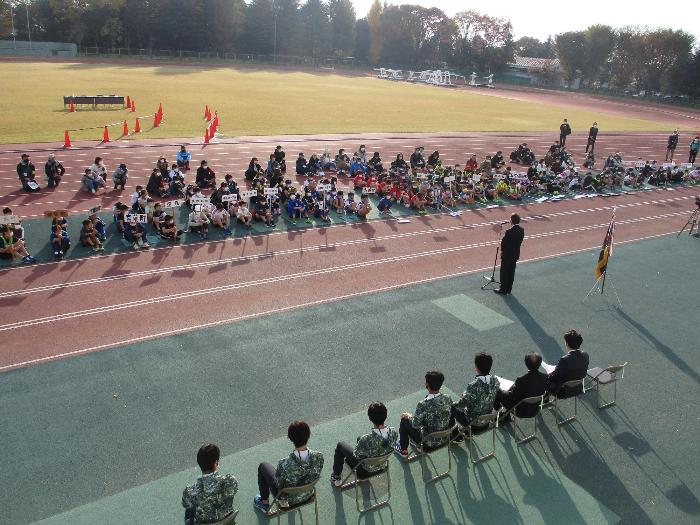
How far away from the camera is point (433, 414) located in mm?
7078

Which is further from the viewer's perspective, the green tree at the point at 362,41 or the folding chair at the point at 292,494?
the green tree at the point at 362,41

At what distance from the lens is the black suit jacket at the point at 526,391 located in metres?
7.87

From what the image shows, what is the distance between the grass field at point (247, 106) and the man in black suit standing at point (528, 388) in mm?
30443

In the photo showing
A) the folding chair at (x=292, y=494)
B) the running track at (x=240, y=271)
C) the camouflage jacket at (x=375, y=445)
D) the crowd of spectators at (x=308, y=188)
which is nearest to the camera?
the folding chair at (x=292, y=494)

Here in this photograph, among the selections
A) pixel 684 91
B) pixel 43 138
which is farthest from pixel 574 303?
pixel 684 91

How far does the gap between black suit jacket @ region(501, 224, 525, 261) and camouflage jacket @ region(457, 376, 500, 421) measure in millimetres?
7195

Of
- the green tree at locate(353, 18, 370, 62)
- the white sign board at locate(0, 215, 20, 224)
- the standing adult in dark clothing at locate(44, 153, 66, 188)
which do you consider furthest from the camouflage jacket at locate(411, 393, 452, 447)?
the green tree at locate(353, 18, 370, 62)

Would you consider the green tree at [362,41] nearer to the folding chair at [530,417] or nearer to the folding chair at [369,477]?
the folding chair at [530,417]

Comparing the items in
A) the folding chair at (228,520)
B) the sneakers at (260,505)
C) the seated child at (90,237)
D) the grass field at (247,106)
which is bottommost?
the sneakers at (260,505)

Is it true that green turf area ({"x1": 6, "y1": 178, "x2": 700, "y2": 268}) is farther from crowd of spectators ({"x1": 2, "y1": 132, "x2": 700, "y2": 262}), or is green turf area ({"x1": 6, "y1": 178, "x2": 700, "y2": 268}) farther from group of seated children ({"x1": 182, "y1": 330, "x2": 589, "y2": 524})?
group of seated children ({"x1": 182, "y1": 330, "x2": 589, "y2": 524})

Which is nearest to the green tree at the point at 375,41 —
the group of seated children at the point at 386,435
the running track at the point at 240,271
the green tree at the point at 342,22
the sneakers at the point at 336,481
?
the green tree at the point at 342,22

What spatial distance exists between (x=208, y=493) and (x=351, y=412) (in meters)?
3.84

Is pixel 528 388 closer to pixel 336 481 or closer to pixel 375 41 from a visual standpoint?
pixel 336 481

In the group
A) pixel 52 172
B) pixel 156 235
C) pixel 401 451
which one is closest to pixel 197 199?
pixel 156 235
